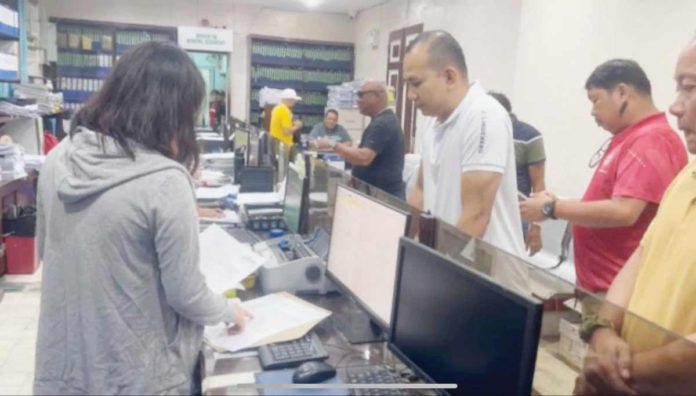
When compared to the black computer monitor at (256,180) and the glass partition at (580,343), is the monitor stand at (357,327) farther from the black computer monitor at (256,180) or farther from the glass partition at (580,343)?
the black computer monitor at (256,180)

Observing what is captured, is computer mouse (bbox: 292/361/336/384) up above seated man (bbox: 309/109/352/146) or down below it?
below

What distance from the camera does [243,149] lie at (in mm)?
4660

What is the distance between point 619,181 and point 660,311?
85cm

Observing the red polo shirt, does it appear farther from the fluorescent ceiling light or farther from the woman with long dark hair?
the fluorescent ceiling light

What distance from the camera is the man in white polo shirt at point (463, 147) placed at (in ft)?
6.08

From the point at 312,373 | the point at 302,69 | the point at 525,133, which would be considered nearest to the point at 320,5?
the point at 302,69

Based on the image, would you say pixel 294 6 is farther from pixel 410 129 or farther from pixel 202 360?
pixel 202 360

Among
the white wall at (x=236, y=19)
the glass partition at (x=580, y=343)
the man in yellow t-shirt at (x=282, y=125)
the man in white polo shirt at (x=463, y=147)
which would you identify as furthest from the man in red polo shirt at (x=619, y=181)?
the white wall at (x=236, y=19)

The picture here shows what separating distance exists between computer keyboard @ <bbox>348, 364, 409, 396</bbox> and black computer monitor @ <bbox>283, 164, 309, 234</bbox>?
1.13 m

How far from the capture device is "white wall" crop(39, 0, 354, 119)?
8297mm

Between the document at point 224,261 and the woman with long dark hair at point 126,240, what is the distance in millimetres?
350

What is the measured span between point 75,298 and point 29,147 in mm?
4547

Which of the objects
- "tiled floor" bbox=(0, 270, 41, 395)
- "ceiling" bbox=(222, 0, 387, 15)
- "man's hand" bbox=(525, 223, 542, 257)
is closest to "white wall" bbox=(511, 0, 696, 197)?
"man's hand" bbox=(525, 223, 542, 257)

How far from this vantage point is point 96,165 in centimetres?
132
